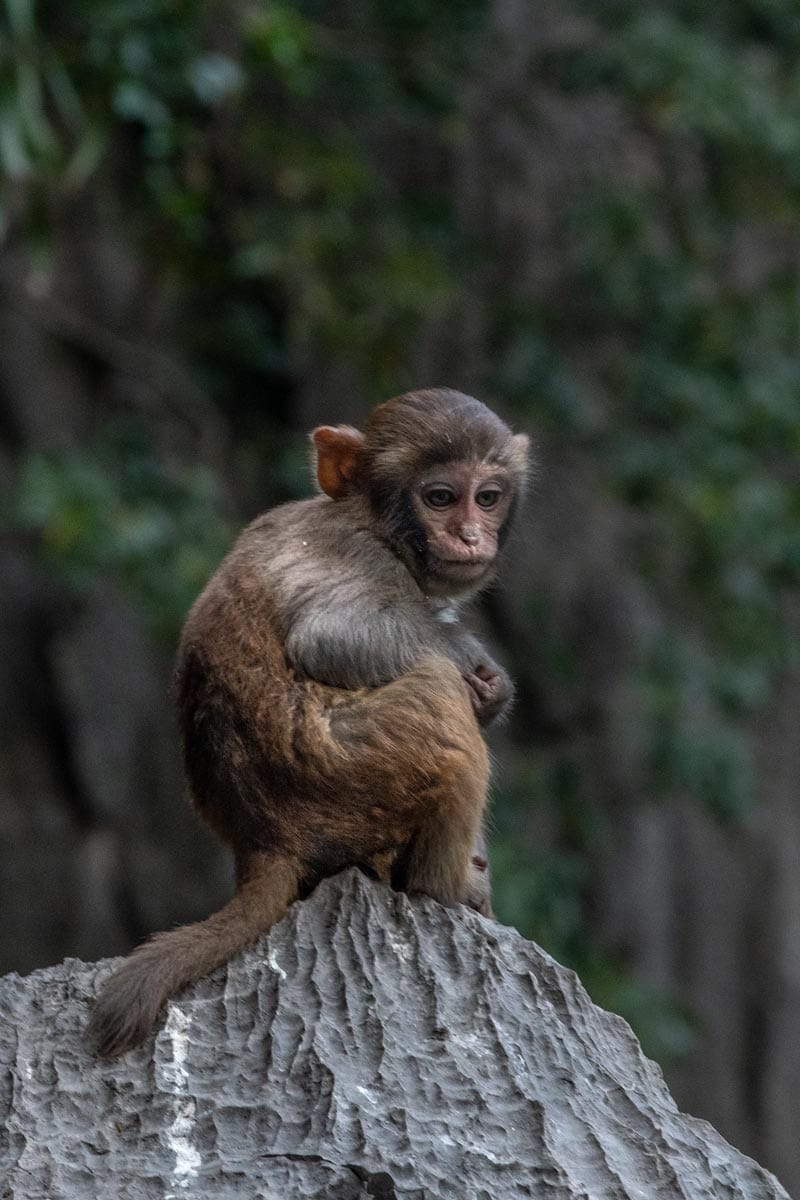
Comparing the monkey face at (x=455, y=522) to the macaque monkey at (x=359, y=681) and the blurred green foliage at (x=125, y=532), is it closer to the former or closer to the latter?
the macaque monkey at (x=359, y=681)

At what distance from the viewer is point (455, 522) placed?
15.7 feet

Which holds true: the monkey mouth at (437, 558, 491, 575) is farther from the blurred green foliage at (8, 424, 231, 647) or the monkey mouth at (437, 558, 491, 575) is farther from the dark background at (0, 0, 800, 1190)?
the dark background at (0, 0, 800, 1190)

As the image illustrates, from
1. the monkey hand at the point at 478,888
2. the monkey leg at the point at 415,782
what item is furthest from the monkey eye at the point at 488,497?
the monkey hand at the point at 478,888

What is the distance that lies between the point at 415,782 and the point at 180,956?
2.41 ft

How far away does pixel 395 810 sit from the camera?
14.4ft

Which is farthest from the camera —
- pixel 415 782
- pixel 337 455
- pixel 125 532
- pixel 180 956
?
pixel 125 532

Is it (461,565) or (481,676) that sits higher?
(461,565)

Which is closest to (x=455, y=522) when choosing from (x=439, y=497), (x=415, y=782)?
(x=439, y=497)

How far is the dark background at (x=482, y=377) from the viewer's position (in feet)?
29.7

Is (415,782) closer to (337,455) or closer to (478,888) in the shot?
(478,888)

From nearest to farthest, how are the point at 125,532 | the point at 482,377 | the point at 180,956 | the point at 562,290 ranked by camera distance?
the point at 180,956 < the point at 125,532 < the point at 482,377 < the point at 562,290

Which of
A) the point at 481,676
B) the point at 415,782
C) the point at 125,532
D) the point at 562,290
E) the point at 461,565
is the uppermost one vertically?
the point at 562,290

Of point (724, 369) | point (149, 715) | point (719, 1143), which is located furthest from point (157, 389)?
point (719, 1143)

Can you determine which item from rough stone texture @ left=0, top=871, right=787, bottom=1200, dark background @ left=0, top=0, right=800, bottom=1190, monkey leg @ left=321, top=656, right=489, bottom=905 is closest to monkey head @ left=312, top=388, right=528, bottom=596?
monkey leg @ left=321, top=656, right=489, bottom=905
